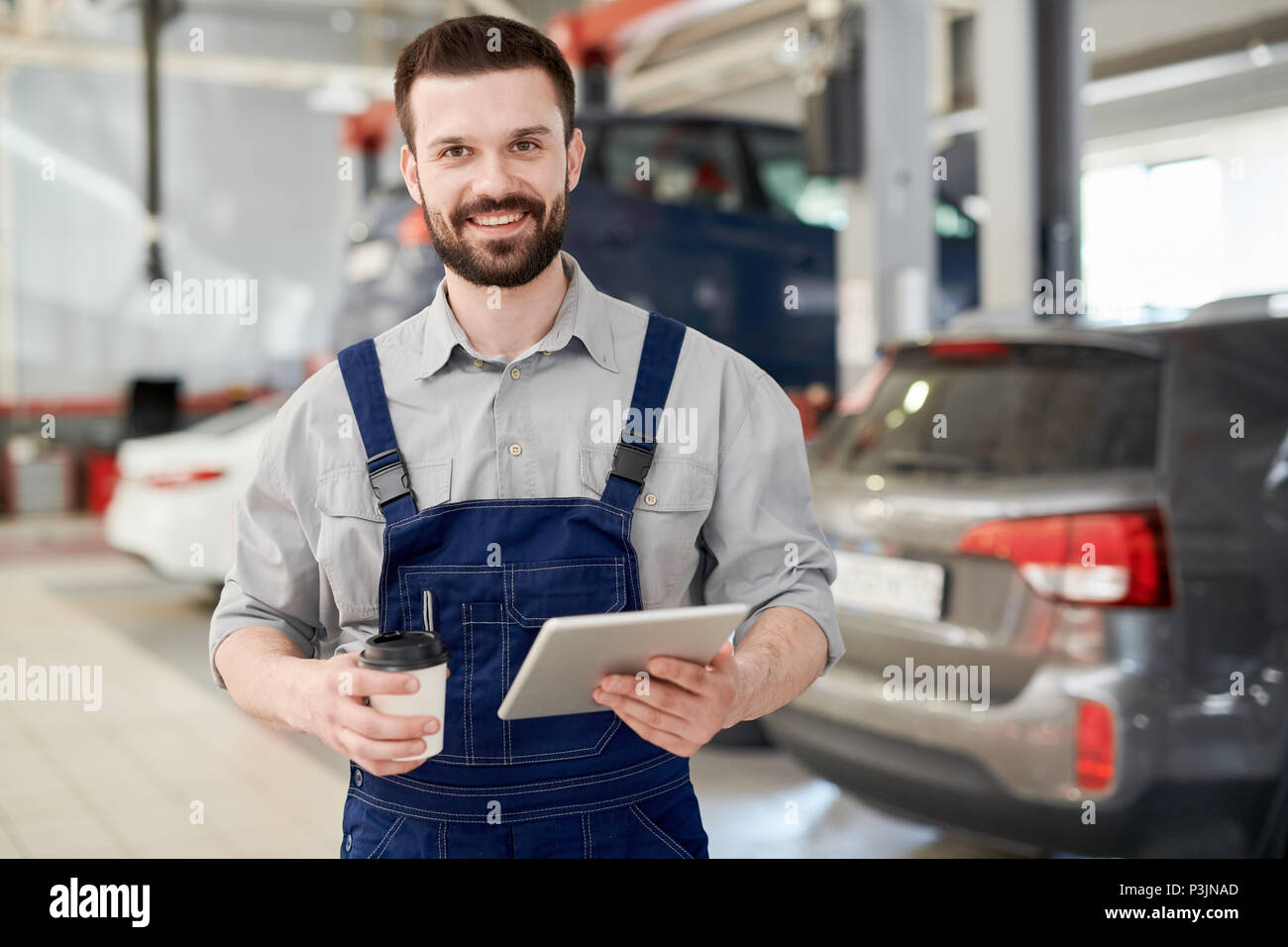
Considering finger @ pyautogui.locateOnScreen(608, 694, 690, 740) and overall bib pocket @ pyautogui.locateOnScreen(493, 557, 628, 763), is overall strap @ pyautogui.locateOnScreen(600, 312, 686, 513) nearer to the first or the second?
overall bib pocket @ pyautogui.locateOnScreen(493, 557, 628, 763)


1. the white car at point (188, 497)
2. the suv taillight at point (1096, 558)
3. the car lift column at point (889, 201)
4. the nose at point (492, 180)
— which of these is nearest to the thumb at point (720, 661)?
the nose at point (492, 180)

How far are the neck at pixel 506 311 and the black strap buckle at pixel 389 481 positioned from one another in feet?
0.58

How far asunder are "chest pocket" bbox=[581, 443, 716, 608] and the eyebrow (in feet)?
1.05

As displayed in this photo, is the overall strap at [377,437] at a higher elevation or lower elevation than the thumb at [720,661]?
higher

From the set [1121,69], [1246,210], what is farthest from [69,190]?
[1246,210]

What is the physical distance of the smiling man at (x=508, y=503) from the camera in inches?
44.8

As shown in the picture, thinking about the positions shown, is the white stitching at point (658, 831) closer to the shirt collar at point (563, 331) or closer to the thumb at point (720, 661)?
the thumb at point (720, 661)

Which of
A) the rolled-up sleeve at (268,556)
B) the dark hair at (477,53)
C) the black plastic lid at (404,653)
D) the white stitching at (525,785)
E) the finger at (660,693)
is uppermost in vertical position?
the dark hair at (477,53)

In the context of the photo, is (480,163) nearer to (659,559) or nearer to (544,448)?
(544,448)

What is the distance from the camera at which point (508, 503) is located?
3.76 feet

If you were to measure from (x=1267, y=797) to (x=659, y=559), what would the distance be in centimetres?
122

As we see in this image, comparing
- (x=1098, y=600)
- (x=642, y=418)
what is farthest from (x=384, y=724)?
(x=1098, y=600)

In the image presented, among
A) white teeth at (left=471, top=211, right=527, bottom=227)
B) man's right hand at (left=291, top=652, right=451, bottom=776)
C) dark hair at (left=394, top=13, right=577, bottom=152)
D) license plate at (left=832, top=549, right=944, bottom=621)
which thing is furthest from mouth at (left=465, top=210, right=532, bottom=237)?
license plate at (left=832, top=549, right=944, bottom=621)

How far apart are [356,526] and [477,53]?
1.61 feet
